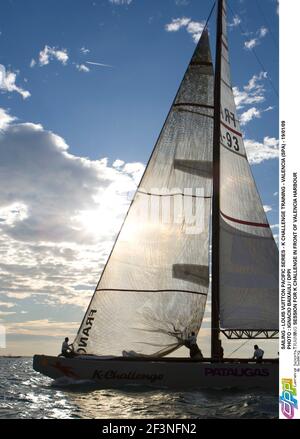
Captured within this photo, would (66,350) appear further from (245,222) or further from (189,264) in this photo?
(245,222)

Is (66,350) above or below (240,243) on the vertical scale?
below

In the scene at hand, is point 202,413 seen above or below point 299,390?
below

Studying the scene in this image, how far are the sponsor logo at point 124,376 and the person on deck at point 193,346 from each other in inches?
77.9

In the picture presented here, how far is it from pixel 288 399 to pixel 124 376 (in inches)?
358

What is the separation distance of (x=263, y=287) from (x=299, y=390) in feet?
39.3

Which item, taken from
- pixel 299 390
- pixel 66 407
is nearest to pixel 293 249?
pixel 299 390

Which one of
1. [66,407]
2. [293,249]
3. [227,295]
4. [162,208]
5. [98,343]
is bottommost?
[66,407]

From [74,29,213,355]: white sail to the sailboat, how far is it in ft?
0.13

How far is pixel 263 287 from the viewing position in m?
20.0

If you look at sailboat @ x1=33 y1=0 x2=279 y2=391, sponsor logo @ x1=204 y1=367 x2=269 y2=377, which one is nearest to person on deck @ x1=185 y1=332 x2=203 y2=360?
sailboat @ x1=33 y1=0 x2=279 y2=391

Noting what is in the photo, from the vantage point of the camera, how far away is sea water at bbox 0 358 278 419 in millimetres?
12369

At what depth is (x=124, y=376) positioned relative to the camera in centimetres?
1638

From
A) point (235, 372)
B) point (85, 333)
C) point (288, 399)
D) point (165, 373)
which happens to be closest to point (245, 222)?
point (235, 372)
